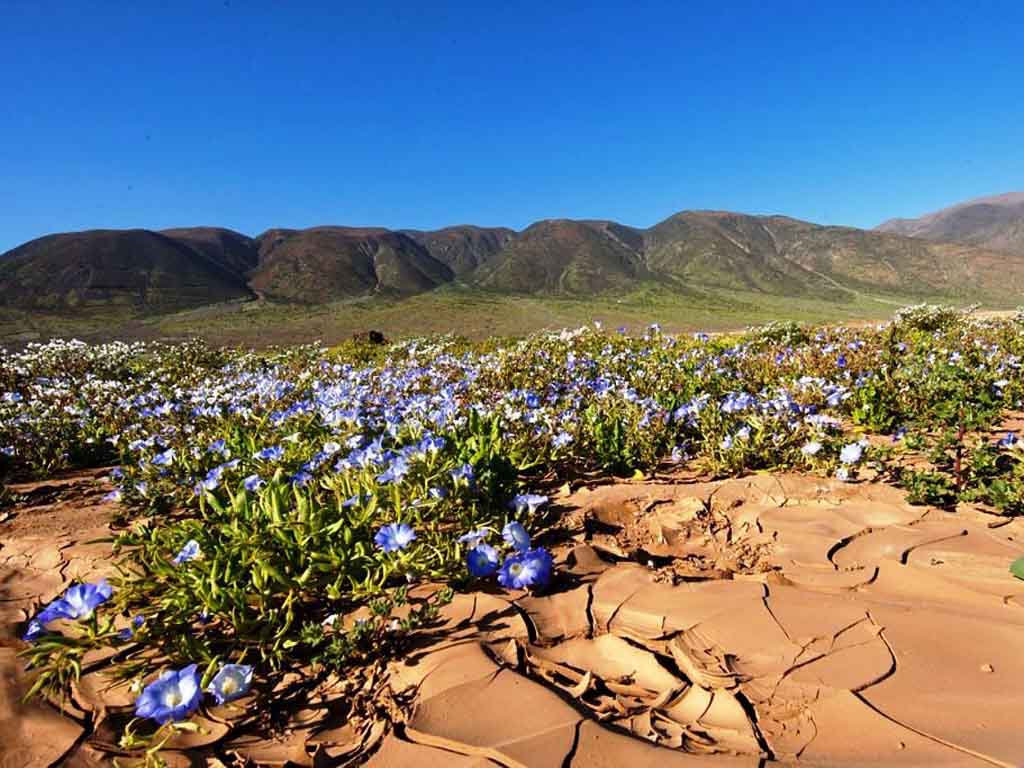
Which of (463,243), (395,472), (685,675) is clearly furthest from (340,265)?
(685,675)

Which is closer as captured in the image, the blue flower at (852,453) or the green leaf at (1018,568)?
the green leaf at (1018,568)

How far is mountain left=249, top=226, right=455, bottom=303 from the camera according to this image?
72.1 m

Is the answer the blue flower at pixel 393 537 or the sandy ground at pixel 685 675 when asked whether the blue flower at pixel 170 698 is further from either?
the blue flower at pixel 393 537

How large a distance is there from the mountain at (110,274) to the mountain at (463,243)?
44.8 m

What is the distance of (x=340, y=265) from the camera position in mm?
84438

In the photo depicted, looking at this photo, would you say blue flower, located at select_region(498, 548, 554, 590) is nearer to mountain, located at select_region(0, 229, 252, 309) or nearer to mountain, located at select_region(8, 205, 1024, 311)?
mountain, located at select_region(8, 205, 1024, 311)

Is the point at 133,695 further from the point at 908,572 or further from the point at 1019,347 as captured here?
the point at 1019,347

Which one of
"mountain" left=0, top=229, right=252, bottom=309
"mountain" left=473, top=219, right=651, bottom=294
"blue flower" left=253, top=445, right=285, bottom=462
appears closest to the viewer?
"blue flower" left=253, top=445, right=285, bottom=462

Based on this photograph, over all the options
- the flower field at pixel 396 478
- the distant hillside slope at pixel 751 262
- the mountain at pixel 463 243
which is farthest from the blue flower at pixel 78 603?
the mountain at pixel 463 243

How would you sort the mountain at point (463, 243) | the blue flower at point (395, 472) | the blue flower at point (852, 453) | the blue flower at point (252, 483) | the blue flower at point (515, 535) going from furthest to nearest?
the mountain at point (463, 243) < the blue flower at point (852, 453) < the blue flower at point (252, 483) < the blue flower at point (395, 472) < the blue flower at point (515, 535)

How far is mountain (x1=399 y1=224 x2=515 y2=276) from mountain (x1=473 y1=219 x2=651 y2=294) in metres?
19.0

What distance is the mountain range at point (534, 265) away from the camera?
191 feet

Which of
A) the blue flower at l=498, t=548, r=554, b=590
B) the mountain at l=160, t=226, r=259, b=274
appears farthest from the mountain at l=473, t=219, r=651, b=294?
the blue flower at l=498, t=548, r=554, b=590

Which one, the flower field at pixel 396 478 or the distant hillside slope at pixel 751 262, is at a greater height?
the distant hillside slope at pixel 751 262
